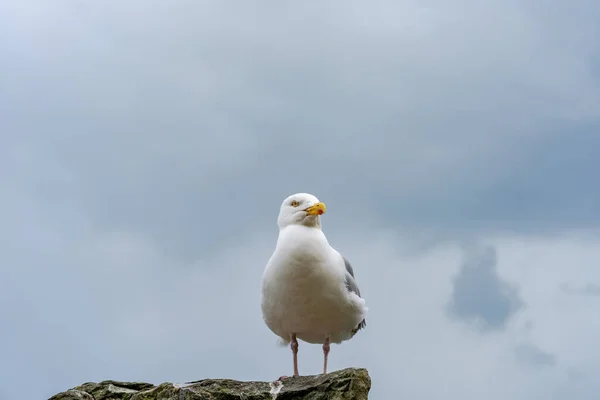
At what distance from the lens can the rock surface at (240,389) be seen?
14836mm

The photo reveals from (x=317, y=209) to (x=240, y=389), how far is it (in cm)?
406

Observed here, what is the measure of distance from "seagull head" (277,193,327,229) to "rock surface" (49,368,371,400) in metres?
3.30

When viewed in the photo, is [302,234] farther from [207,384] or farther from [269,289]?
[207,384]

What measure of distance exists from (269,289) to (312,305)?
98 cm

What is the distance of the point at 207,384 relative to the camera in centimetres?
1543

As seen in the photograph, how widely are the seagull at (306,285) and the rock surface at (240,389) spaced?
1609 millimetres

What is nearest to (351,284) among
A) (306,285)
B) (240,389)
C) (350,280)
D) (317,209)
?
(350,280)

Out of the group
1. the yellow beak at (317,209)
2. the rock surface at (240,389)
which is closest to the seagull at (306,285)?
the yellow beak at (317,209)

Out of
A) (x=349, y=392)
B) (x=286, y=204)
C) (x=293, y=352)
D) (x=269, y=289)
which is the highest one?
(x=286, y=204)

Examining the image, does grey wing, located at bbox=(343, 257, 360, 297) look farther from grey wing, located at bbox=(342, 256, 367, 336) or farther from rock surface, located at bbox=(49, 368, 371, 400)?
rock surface, located at bbox=(49, 368, 371, 400)

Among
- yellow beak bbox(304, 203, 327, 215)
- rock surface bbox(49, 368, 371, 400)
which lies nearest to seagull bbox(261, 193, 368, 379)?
yellow beak bbox(304, 203, 327, 215)

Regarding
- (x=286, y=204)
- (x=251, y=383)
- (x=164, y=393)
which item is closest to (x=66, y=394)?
(x=164, y=393)

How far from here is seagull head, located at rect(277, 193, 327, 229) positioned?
1698 cm

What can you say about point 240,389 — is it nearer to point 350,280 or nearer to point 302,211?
point 350,280
